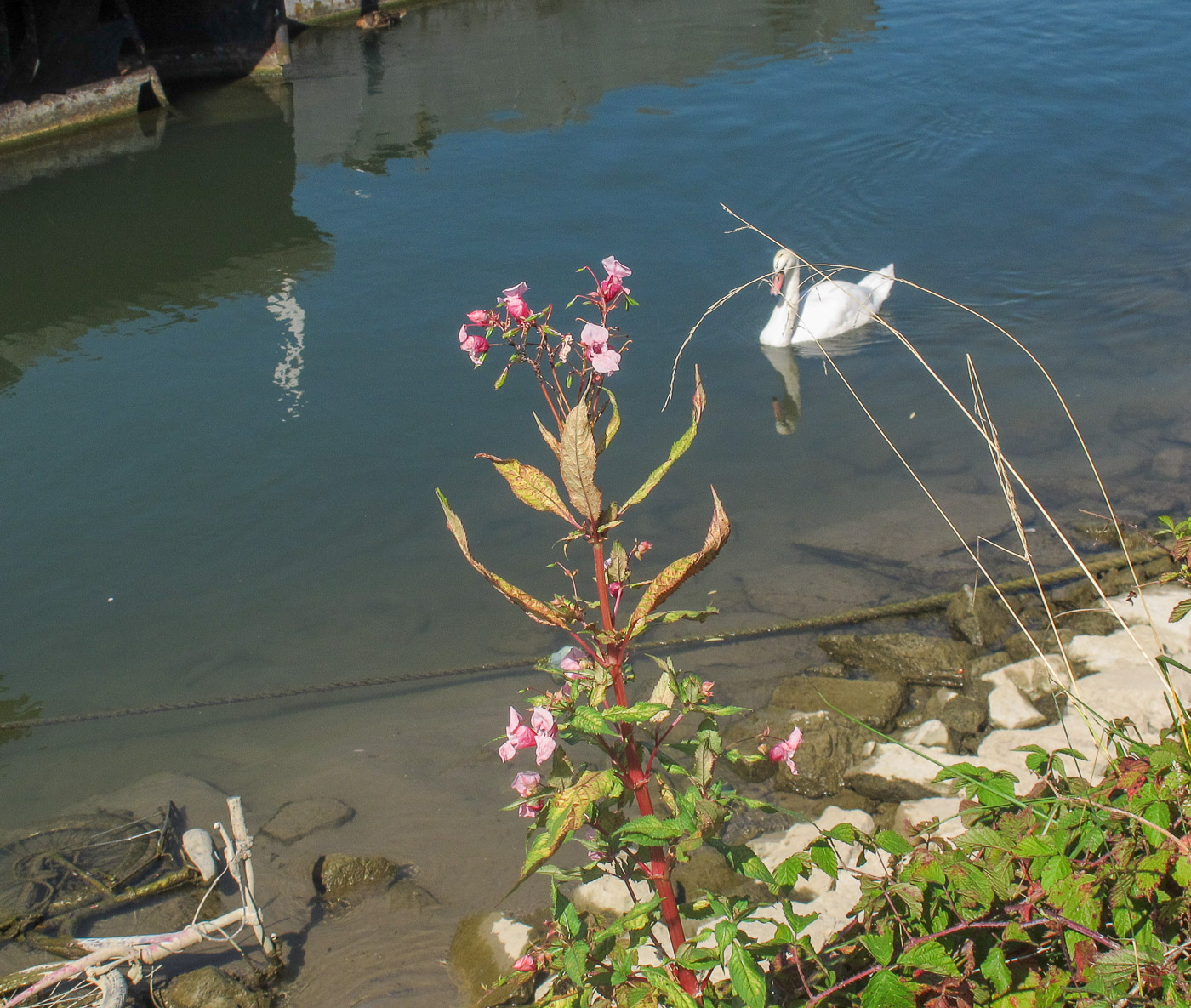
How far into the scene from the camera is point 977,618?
18.4 feet

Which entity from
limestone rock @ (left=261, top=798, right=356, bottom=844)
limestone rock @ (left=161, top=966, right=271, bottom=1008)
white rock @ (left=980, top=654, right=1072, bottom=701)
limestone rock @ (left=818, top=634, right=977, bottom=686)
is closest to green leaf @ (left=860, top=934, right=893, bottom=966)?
limestone rock @ (left=161, top=966, right=271, bottom=1008)

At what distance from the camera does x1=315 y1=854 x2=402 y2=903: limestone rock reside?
445 centimetres

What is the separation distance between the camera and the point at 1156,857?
183 cm

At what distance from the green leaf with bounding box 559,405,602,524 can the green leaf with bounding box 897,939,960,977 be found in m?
1.05

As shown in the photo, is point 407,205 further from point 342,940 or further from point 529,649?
point 342,940

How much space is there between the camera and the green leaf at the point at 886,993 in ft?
5.98

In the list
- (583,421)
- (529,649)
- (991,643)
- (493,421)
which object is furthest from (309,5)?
(583,421)

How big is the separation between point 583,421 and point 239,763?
4.38 meters

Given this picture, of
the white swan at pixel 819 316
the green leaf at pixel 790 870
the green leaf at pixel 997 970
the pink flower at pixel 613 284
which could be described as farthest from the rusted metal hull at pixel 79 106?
the green leaf at pixel 997 970

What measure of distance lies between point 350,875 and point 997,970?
3.34 m

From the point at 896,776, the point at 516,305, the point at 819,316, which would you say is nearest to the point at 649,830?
the point at 516,305

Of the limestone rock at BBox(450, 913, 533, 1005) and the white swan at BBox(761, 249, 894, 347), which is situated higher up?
the white swan at BBox(761, 249, 894, 347)

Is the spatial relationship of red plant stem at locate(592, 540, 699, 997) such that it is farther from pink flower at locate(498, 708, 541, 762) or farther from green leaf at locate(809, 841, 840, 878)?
green leaf at locate(809, 841, 840, 878)

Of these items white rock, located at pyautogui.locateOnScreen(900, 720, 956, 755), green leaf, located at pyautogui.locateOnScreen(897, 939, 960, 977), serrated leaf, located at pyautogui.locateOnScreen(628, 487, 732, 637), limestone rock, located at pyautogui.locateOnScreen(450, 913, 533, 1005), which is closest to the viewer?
serrated leaf, located at pyautogui.locateOnScreen(628, 487, 732, 637)
